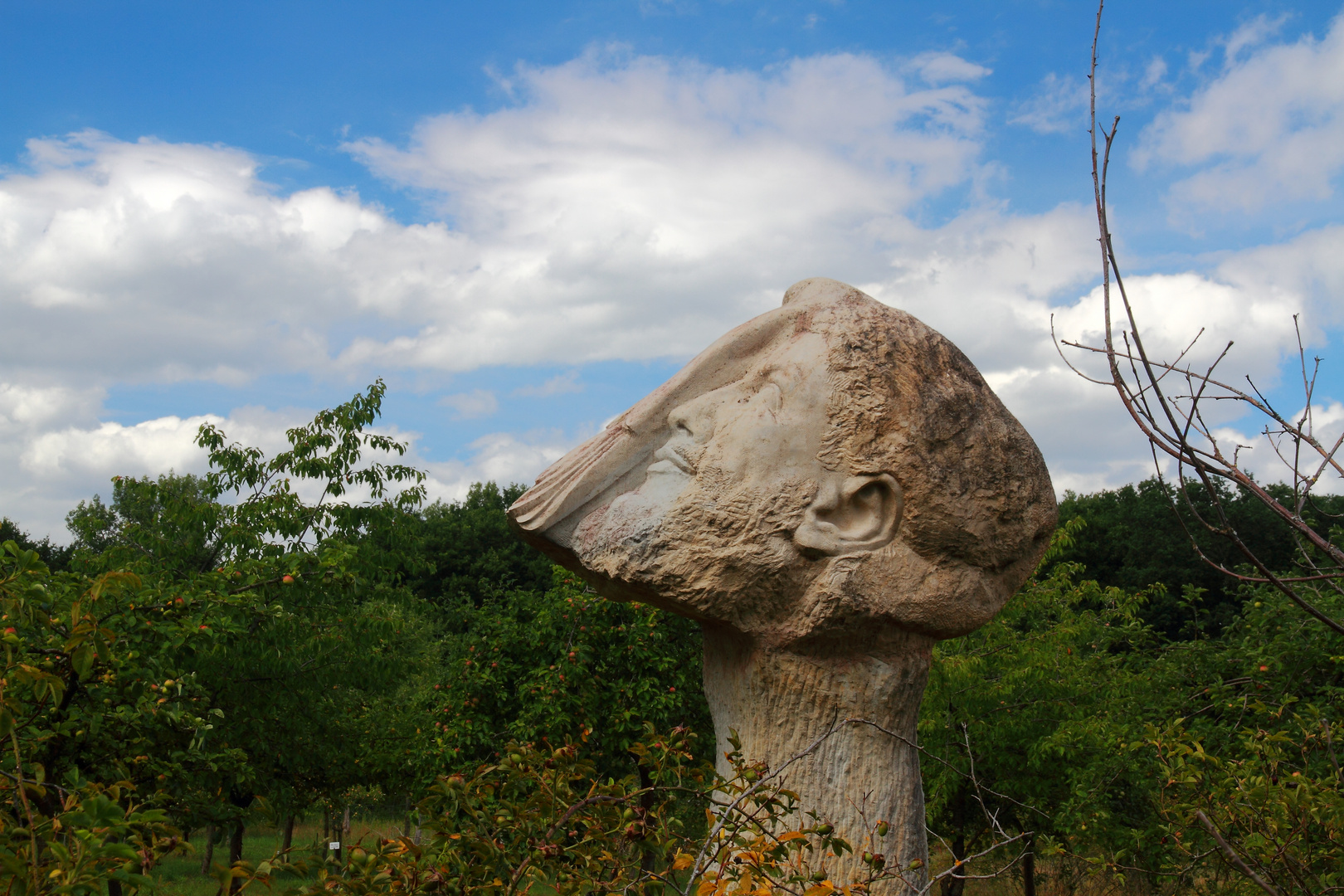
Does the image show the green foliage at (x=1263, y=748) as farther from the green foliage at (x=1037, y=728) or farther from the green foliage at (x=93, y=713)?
the green foliage at (x=93, y=713)

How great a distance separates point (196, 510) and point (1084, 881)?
11.3 metres

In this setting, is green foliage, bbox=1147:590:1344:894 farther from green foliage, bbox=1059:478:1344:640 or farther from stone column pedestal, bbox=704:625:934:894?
green foliage, bbox=1059:478:1344:640

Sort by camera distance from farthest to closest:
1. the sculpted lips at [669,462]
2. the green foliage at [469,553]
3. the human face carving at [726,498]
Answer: the green foliage at [469,553] < the sculpted lips at [669,462] < the human face carving at [726,498]

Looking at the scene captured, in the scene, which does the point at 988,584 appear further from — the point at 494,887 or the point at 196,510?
the point at 196,510

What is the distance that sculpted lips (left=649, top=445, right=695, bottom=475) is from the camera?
4.44 m

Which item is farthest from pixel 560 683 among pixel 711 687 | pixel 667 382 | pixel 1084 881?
pixel 1084 881

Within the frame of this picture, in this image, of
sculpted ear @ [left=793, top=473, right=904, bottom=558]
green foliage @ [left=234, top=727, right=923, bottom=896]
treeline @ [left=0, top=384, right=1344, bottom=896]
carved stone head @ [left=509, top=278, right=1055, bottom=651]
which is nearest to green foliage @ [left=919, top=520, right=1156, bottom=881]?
treeline @ [left=0, top=384, right=1344, bottom=896]

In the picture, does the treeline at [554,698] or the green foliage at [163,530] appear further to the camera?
the green foliage at [163,530]

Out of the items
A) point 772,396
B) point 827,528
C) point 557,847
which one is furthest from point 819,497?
point 557,847

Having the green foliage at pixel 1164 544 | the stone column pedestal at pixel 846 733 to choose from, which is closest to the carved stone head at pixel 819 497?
the stone column pedestal at pixel 846 733

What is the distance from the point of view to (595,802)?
254 centimetres

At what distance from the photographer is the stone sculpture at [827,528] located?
4.23 m

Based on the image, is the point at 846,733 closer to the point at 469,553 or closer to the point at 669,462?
the point at 669,462

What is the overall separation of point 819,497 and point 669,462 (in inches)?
28.1
